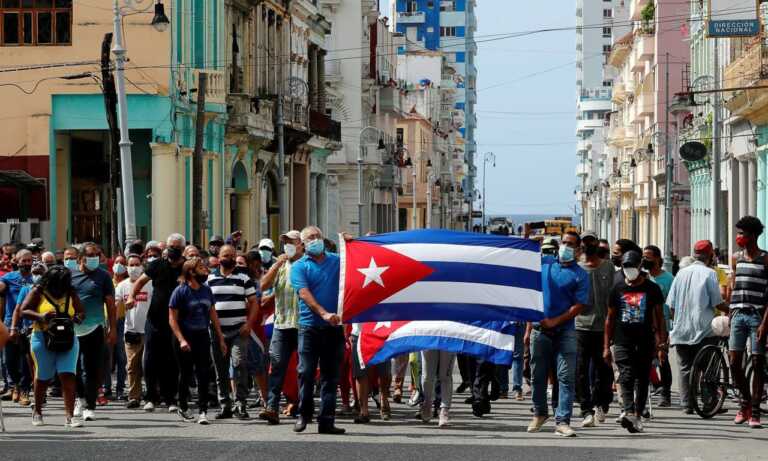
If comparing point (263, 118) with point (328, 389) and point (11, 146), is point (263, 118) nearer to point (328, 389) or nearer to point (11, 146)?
point (11, 146)

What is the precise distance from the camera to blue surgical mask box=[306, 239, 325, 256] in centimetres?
1554

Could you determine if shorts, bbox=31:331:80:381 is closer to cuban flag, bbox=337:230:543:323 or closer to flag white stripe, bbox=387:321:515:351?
cuban flag, bbox=337:230:543:323

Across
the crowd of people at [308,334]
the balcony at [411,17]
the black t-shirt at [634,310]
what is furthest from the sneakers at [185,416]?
the balcony at [411,17]

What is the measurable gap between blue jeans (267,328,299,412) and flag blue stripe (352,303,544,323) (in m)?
0.90

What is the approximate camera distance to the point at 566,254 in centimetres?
1535

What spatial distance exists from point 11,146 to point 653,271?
988 inches

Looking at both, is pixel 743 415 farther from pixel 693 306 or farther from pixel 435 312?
pixel 435 312

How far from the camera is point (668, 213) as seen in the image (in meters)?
56.5

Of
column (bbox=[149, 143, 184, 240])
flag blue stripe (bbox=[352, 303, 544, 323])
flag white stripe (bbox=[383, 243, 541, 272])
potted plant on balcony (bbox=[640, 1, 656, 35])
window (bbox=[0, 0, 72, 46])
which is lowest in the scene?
flag blue stripe (bbox=[352, 303, 544, 323])

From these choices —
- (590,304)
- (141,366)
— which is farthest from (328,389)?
(141,366)

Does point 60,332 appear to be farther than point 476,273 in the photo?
No

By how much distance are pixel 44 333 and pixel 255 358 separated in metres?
2.53

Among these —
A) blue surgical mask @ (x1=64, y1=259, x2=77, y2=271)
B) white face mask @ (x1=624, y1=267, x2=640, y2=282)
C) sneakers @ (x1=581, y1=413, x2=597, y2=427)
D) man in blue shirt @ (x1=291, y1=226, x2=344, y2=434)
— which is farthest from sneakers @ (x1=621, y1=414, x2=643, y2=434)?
blue surgical mask @ (x1=64, y1=259, x2=77, y2=271)

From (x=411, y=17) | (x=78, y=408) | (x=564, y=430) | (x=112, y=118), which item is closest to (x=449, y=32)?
(x=411, y=17)
